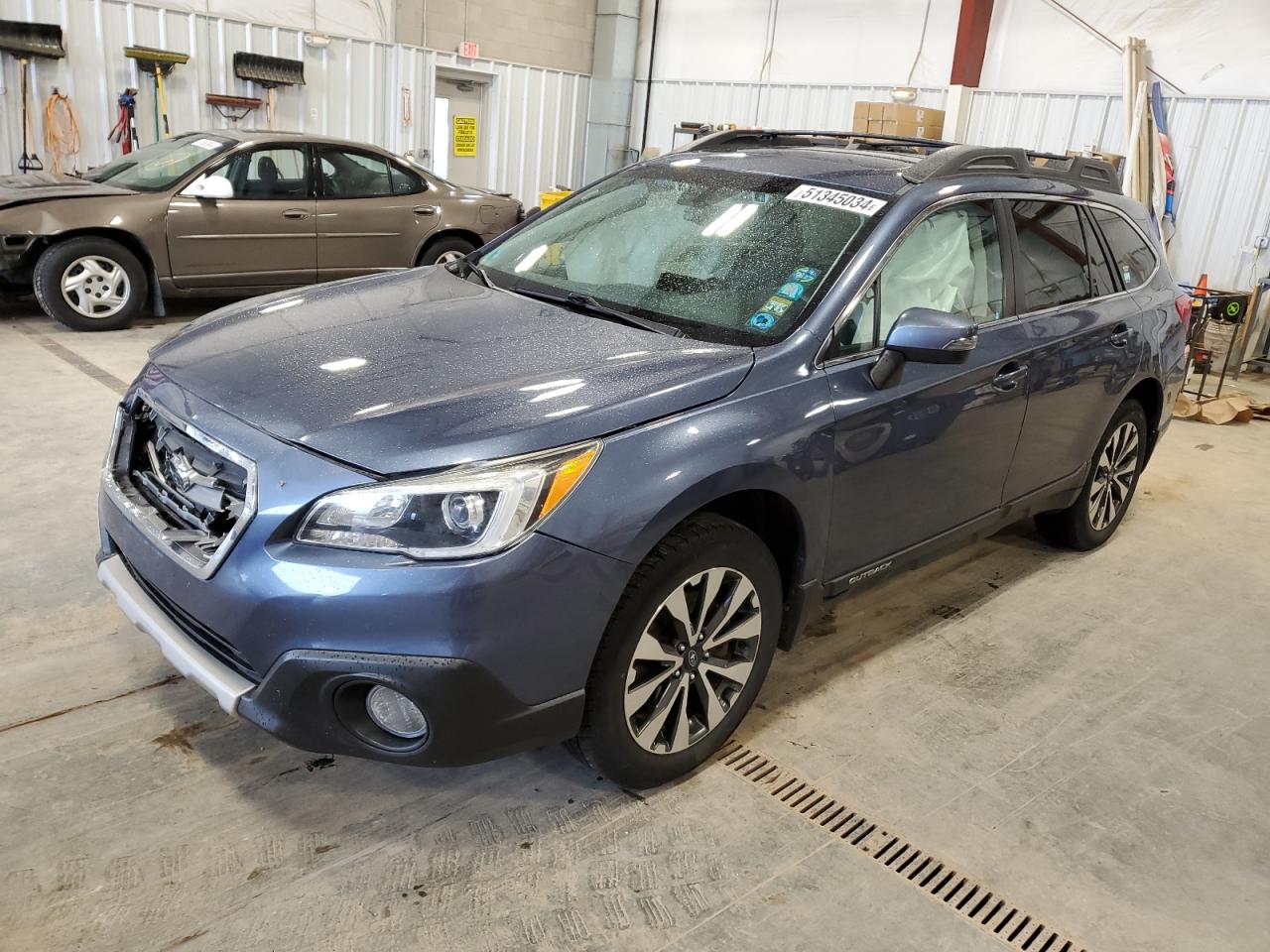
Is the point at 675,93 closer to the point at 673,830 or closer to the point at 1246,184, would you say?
the point at 1246,184

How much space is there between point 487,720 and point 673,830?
0.61 m

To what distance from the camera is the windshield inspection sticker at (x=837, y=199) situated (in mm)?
2814

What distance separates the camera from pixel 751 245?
9.36 ft

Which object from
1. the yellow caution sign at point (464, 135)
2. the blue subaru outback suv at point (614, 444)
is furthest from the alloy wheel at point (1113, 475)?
the yellow caution sign at point (464, 135)

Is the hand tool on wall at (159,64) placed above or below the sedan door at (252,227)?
above

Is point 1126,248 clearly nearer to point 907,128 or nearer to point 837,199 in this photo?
point 837,199

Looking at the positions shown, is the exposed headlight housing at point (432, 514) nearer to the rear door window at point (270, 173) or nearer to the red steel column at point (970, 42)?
the rear door window at point (270, 173)

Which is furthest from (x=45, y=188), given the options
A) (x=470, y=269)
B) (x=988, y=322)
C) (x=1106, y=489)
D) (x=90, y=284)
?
(x=1106, y=489)

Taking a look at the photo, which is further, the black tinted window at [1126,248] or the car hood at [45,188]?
the car hood at [45,188]

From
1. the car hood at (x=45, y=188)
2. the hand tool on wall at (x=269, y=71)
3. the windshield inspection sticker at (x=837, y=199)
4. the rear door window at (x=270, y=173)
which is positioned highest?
the hand tool on wall at (x=269, y=71)

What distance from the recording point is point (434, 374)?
7.56 feet

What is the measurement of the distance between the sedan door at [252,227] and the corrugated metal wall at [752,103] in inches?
259

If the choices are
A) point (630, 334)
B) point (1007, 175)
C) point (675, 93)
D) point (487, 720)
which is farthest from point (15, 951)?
point (675, 93)

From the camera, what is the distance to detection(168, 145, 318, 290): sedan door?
6.89 meters
